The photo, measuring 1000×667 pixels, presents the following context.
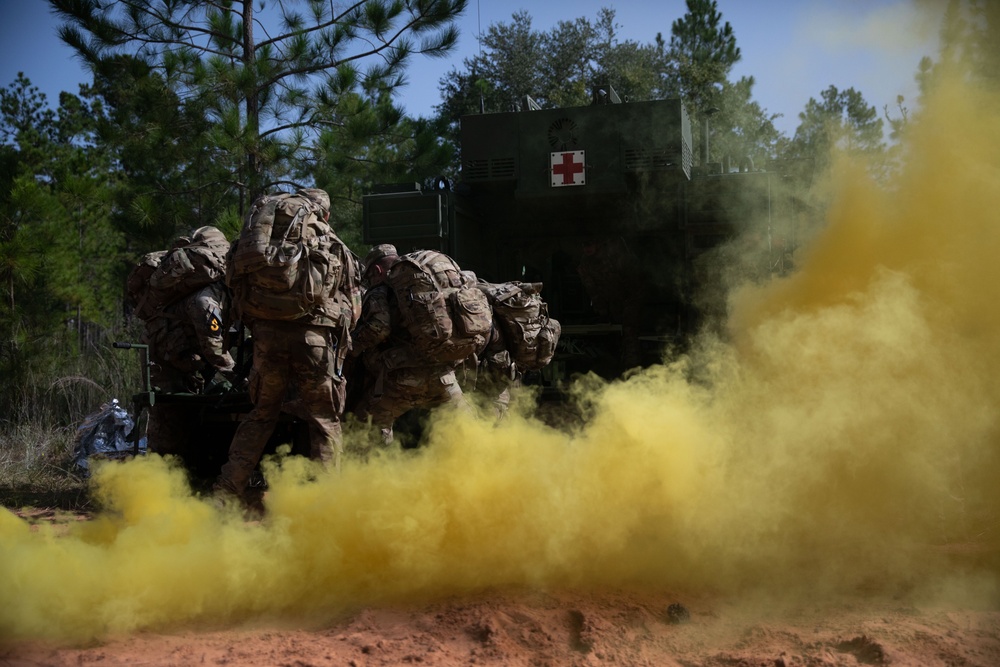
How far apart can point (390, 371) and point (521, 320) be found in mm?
1236

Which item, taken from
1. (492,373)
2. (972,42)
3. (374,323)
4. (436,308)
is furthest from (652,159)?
(374,323)

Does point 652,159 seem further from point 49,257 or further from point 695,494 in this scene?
point 49,257

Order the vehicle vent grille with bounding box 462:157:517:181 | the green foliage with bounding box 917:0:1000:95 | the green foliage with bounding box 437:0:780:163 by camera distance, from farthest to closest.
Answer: the green foliage with bounding box 437:0:780:163
the vehicle vent grille with bounding box 462:157:517:181
the green foliage with bounding box 917:0:1000:95

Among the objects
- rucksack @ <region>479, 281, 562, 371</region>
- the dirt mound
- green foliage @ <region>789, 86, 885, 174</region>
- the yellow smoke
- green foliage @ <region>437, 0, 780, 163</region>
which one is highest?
green foliage @ <region>437, 0, 780, 163</region>

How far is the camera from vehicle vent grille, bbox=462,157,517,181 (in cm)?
1078

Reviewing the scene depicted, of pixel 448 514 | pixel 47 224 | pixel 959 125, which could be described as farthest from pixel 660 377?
pixel 47 224

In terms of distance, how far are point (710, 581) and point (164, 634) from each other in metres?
2.65

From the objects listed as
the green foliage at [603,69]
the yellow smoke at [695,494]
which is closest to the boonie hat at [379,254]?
Answer: the yellow smoke at [695,494]

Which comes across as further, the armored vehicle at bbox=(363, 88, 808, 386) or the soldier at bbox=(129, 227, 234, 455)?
the armored vehicle at bbox=(363, 88, 808, 386)

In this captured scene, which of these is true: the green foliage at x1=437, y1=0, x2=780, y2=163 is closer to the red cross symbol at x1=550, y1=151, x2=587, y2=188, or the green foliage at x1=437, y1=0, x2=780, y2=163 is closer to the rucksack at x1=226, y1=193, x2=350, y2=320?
the red cross symbol at x1=550, y1=151, x2=587, y2=188

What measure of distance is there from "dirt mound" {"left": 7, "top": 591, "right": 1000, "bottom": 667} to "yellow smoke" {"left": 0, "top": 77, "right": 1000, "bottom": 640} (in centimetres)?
23

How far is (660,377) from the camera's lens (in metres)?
6.34

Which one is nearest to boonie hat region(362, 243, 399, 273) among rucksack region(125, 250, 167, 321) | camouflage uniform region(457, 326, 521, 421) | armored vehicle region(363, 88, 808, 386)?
camouflage uniform region(457, 326, 521, 421)

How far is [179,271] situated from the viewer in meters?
7.77
